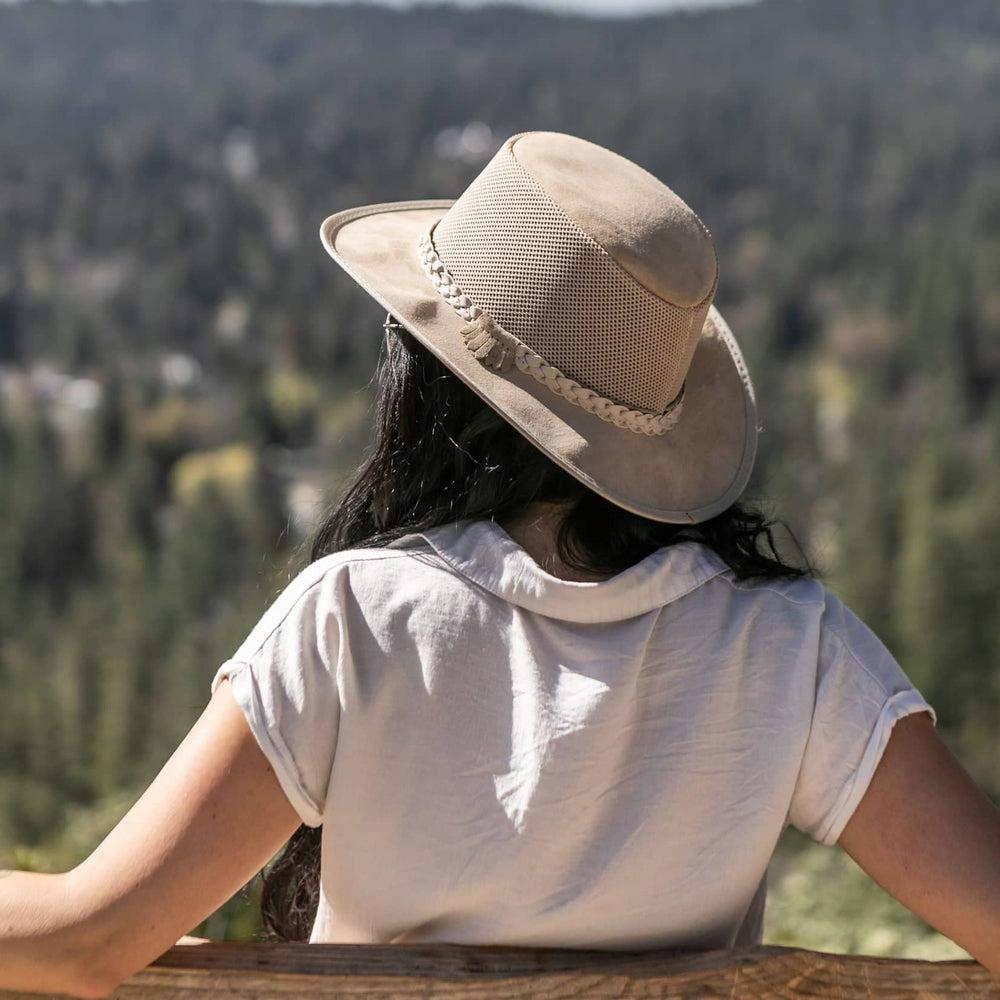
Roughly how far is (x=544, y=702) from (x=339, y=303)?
78.3m

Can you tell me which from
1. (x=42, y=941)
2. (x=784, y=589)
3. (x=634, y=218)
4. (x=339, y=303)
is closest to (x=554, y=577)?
(x=784, y=589)

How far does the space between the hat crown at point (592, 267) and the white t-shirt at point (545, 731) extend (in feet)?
0.59

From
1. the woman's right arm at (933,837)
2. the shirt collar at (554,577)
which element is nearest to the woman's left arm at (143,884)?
the shirt collar at (554,577)

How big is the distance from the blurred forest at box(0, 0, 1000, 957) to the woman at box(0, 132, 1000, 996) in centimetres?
29

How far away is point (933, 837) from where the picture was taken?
3.40ft

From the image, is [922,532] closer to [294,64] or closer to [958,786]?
[958,786]

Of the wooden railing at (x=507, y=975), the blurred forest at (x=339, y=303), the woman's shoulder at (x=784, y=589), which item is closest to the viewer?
the wooden railing at (x=507, y=975)

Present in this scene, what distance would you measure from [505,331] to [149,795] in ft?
1.53

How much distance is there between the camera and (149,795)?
3.22ft

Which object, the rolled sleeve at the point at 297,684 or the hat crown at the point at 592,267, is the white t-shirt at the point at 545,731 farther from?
the hat crown at the point at 592,267

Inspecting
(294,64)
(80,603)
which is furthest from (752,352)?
(294,64)

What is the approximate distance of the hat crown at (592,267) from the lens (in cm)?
114

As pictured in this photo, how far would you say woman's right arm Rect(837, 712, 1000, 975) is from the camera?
1030 mm

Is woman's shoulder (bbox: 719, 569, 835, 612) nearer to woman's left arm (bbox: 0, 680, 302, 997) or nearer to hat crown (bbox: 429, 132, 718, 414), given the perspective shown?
hat crown (bbox: 429, 132, 718, 414)
